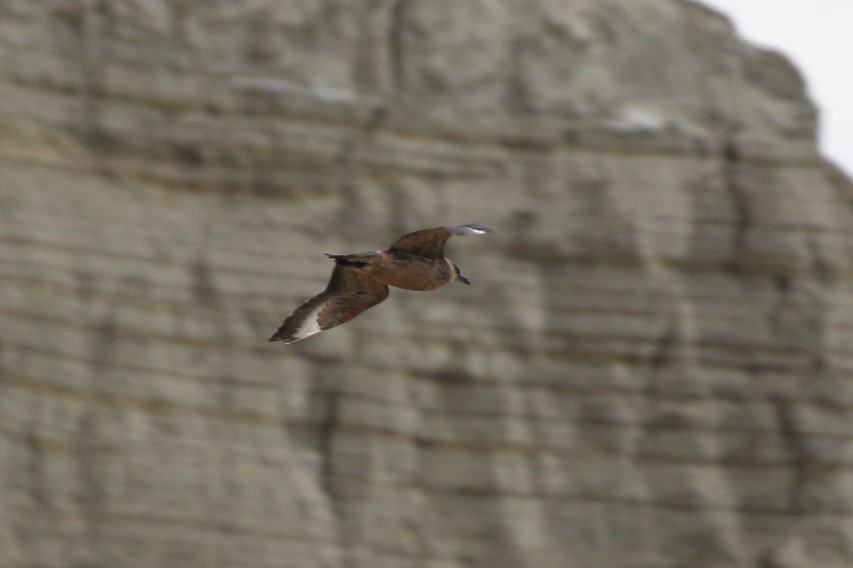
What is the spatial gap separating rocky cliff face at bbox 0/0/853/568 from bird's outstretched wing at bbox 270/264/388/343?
2.17 m

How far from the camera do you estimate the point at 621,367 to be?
776 cm

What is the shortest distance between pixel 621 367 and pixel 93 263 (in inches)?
93.3

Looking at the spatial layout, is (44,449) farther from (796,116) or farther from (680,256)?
(796,116)

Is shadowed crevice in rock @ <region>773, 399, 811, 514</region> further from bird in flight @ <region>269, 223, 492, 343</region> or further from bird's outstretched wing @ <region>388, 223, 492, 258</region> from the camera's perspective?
bird's outstretched wing @ <region>388, 223, 492, 258</region>

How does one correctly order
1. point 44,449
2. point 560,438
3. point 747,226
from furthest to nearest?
1. point 747,226
2. point 560,438
3. point 44,449

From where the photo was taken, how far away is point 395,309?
762cm

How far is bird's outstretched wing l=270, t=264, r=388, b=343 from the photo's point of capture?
5.09 meters

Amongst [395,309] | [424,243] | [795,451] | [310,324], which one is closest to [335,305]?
[310,324]

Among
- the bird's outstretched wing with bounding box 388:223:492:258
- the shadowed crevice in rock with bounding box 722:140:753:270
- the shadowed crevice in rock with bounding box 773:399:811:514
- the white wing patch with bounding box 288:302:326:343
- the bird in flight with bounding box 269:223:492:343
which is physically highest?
the bird's outstretched wing with bounding box 388:223:492:258

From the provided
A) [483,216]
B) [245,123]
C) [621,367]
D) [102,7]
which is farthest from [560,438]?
[102,7]

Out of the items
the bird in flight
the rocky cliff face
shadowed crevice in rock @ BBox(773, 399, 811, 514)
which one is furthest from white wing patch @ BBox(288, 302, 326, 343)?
shadowed crevice in rock @ BBox(773, 399, 811, 514)

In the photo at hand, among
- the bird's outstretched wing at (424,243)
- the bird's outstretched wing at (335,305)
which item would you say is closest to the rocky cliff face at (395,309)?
the bird's outstretched wing at (335,305)

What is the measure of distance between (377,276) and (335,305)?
0.96 feet

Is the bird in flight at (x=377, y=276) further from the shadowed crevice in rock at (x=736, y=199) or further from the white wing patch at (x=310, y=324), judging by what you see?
the shadowed crevice in rock at (x=736, y=199)
